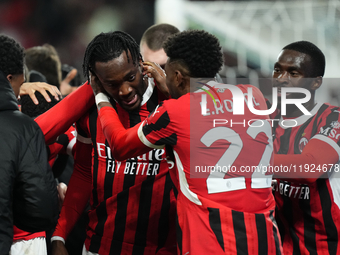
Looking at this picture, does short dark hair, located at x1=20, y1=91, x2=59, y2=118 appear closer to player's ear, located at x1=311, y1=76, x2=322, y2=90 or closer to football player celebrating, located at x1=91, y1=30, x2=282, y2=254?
football player celebrating, located at x1=91, y1=30, x2=282, y2=254

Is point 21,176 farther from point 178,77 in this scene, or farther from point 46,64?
point 46,64

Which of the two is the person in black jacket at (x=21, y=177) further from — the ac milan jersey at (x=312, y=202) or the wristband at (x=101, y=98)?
the ac milan jersey at (x=312, y=202)

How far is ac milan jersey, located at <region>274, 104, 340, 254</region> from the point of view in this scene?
1.96 meters

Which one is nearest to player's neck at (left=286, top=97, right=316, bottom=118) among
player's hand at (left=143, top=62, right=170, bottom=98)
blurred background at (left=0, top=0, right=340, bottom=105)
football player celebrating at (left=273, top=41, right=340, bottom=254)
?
football player celebrating at (left=273, top=41, right=340, bottom=254)

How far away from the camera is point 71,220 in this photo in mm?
2027

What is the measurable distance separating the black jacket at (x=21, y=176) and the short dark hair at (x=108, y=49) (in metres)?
0.44

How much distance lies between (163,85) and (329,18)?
6896 millimetres

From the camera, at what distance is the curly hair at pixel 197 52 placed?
65.5 inches

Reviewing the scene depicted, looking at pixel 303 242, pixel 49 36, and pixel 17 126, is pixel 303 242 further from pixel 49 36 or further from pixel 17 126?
pixel 49 36

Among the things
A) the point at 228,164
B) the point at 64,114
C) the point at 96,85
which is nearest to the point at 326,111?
the point at 228,164

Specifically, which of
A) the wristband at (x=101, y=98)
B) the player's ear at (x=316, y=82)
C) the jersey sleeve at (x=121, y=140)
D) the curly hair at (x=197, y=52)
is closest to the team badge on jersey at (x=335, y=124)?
the player's ear at (x=316, y=82)

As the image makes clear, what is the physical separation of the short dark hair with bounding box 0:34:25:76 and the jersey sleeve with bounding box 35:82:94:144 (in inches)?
11.8

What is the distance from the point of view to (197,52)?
Answer: 1670mm

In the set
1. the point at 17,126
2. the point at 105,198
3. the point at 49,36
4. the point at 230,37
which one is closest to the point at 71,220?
the point at 105,198
